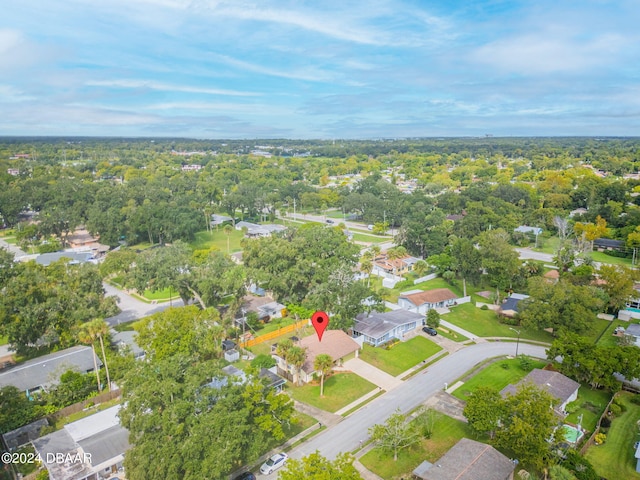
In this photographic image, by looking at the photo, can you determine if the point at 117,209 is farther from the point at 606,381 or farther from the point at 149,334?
the point at 606,381

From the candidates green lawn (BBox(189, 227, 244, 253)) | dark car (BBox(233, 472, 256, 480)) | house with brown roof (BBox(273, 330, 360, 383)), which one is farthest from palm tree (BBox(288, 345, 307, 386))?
green lawn (BBox(189, 227, 244, 253))

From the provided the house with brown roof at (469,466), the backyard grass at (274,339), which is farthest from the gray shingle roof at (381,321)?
the house with brown roof at (469,466)

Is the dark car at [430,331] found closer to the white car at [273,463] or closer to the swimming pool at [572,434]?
the swimming pool at [572,434]

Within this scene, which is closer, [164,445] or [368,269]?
[164,445]

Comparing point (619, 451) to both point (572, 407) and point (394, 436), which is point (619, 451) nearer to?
point (572, 407)

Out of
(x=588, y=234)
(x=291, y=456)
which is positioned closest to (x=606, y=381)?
(x=291, y=456)
